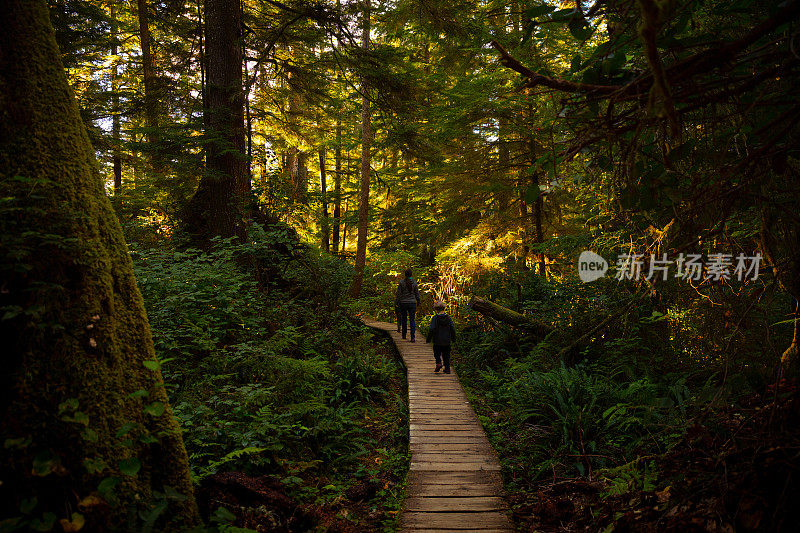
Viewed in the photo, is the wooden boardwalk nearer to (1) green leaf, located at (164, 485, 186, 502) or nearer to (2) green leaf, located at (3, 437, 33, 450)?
(1) green leaf, located at (164, 485, 186, 502)

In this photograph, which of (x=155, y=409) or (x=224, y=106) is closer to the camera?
(x=155, y=409)

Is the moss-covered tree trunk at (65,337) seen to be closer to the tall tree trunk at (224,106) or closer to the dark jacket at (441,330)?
the dark jacket at (441,330)

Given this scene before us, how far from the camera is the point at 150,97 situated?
11133mm

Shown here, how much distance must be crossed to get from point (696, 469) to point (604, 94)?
269cm

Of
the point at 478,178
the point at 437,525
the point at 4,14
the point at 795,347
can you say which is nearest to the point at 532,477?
the point at 437,525

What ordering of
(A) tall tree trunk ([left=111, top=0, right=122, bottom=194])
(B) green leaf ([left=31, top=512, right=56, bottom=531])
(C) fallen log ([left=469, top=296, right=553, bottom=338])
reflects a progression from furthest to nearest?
(A) tall tree trunk ([left=111, top=0, right=122, bottom=194]) → (C) fallen log ([left=469, top=296, right=553, bottom=338]) → (B) green leaf ([left=31, top=512, right=56, bottom=531])

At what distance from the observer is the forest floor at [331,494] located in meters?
3.07

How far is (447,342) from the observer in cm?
865

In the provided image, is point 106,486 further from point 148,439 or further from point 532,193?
point 532,193

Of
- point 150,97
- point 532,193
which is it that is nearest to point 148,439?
point 532,193

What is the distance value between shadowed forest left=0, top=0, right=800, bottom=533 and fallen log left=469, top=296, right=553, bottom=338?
0.08 m

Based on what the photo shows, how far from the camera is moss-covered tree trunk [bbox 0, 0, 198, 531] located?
1936 millimetres

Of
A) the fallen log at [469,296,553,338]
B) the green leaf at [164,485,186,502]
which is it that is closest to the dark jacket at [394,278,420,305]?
the fallen log at [469,296,553,338]

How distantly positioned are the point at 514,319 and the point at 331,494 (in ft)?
20.8
